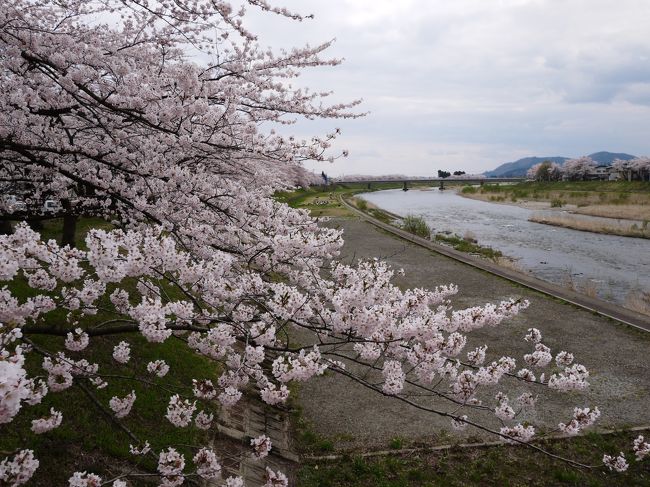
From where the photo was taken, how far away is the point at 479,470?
6473mm

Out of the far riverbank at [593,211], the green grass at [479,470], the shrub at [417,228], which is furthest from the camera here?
the far riverbank at [593,211]

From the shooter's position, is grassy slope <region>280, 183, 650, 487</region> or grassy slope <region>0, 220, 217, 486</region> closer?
grassy slope <region>0, 220, 217, 486</region>

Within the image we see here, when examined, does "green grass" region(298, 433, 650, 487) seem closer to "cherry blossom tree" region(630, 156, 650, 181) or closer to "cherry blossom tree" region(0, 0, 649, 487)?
"cherry blossom tree" region(0, 0, 649, 487)

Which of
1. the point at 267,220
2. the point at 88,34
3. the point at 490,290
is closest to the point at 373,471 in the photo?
the point at 267,220

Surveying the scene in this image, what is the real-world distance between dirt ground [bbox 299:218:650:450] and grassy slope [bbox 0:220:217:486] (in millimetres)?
2551

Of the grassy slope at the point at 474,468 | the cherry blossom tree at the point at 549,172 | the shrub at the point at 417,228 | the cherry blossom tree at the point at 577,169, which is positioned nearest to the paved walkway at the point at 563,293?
the shrub at the point at 417,228

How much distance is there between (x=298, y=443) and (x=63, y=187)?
19.4ft

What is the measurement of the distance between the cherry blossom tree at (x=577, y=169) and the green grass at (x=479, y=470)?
4455 inches

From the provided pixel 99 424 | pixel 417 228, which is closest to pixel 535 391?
pixel 99 424

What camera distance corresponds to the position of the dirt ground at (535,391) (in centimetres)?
756

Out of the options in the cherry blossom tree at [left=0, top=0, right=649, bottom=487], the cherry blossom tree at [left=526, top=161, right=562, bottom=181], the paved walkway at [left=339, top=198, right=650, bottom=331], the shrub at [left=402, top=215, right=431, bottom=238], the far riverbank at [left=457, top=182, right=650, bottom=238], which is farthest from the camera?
the cherry blossom tree at [left=526, top=161, right=562, bottom=181]

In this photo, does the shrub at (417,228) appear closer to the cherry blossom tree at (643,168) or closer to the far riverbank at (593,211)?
the far riverbank at (593,211)

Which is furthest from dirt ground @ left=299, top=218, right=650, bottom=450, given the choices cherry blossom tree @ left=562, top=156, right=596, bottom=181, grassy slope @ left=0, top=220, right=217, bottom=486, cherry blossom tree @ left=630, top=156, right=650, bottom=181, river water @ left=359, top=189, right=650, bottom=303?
cherry blossom tree @ left=562, top=156, right=596, bottom=181

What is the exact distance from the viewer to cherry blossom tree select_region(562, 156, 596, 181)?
346ft
